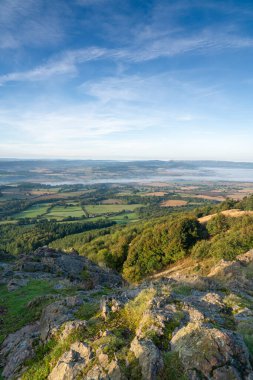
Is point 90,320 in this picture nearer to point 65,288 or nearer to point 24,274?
point 65,288

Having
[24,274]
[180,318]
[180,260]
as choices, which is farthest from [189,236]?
[180,318]

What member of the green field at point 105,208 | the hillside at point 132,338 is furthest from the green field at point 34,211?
the hillside at point 132,338

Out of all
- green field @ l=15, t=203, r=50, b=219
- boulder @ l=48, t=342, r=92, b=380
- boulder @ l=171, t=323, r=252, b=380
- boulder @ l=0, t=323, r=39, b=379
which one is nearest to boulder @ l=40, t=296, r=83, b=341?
boulder @ l=0, t=323, r=39, b=379

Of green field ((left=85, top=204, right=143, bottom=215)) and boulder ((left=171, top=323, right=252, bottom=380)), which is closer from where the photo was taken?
boulder ((left=171, top=323, right=252, bottom=380))

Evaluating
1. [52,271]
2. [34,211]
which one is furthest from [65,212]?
[52,271]

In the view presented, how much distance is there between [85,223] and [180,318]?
78.7 meters

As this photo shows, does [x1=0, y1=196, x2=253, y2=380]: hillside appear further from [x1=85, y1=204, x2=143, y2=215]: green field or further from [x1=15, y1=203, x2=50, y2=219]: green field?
Result: [x1=85, y1=204, x2=143, y2=215]: green field

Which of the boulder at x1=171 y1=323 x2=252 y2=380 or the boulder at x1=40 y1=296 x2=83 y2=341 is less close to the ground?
the boulder at x1=171 y1=323 x2=252 y2=380

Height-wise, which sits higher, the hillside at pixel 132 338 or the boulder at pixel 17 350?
the hillside at pixel 132 338

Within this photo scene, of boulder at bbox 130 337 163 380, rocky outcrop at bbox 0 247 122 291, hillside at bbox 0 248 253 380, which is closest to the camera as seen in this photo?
boulder at bbox 130 337 163 380

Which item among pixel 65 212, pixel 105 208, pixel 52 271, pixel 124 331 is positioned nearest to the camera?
pixel 124 331

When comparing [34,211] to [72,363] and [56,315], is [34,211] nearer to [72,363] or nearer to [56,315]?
[56,315]

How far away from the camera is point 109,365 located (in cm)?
802

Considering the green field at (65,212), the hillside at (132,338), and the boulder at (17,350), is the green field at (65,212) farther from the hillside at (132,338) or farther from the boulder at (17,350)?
the boulder at (17,350)
